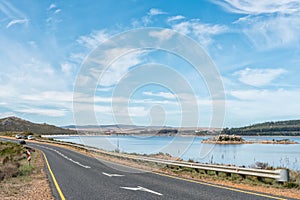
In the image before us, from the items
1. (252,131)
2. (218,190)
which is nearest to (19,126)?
(252,131)

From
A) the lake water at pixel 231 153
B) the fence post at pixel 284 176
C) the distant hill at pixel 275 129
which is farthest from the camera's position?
the distant hill at pixel 275 129

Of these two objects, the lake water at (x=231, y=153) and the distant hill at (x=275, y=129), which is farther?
the distant hill at (x=275, y=129)

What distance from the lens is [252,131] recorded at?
18950cm

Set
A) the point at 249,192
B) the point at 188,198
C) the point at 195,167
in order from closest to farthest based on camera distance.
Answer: the point at 188,198 → the point at 249,192 → the point at 195,167

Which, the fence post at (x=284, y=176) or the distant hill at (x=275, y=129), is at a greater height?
the distant hill at (x=275, y=129)

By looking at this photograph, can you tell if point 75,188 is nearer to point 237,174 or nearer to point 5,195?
point 5,195

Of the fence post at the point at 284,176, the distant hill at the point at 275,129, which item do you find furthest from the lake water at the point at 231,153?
the distant hill at the point at 275,129

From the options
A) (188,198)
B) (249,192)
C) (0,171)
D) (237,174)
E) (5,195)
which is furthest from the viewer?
(0,171)

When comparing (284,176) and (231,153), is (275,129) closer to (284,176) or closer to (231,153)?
(231,153)

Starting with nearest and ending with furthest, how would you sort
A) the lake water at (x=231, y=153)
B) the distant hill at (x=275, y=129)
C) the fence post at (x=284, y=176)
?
the fence post at (x=284, y=176) < the lake water at (x=231, y=153) < the distant hill at (x=275, y=129)

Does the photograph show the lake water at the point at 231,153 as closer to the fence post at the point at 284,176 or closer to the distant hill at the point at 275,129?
the fence post at the point at 284,176

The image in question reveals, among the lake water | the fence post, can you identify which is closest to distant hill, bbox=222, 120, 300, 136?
the lake water

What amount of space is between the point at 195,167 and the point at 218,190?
6.07 m

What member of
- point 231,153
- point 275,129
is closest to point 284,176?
point 231,153
